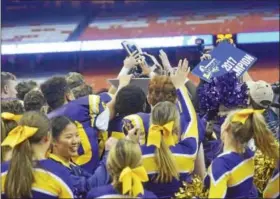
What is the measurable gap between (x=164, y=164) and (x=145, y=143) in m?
0.25

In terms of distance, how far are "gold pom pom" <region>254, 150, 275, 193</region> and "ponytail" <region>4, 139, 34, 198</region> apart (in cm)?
112

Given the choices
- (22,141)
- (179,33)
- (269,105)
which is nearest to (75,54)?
(179,33)

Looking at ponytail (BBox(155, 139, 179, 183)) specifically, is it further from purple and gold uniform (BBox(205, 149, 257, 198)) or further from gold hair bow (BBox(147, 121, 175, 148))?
purple and gold uniform (BBox(205, 149, 257, 198))

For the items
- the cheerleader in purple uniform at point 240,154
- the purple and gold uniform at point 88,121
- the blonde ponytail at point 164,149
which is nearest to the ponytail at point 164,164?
the blonde ponytail at point 164,149

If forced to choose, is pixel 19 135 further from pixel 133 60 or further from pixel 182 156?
pixel 133 60

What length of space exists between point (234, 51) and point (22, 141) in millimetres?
2096

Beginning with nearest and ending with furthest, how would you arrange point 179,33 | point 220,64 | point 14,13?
point 220,64, point 179,33, point 14,13

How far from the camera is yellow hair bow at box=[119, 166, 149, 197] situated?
10.5 ft

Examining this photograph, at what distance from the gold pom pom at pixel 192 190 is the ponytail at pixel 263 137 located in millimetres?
384

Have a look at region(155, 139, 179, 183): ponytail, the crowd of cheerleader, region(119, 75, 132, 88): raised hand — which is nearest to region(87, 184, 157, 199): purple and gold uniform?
the crowd of cheerleader

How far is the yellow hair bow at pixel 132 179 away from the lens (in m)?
3.19

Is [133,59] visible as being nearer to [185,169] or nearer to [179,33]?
[185,169]

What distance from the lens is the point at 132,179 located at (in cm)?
321

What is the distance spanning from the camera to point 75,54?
1337 cm
